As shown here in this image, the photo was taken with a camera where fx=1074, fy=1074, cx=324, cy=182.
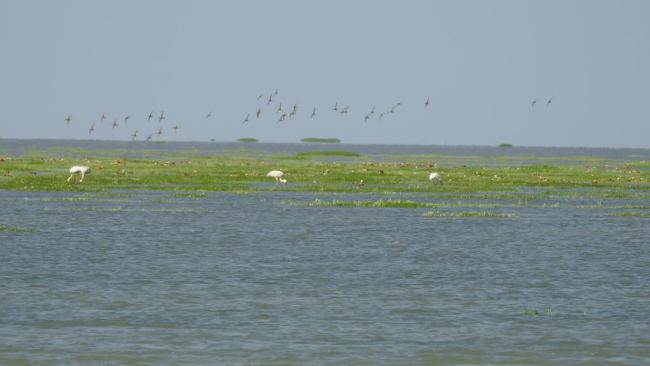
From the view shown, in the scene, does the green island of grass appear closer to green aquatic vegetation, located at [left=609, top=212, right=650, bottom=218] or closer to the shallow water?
green aquatic vegetation, located at [left=609, top=212, right=650, bottom=218]

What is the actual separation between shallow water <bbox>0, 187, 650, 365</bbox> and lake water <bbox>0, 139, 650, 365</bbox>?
6cm

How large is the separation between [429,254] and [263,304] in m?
10.1

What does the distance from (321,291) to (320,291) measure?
0.07 ft

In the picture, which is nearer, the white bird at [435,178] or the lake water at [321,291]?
the lake water at [321,291]

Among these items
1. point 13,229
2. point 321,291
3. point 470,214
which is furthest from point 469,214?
point 321,291

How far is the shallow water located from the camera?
688 inches

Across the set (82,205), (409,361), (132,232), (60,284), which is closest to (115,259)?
(60,284)

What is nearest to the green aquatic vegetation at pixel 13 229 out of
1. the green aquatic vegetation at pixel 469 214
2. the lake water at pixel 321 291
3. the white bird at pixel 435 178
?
the lake water at pixel 321 291

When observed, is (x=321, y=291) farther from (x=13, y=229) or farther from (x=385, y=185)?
(x=385, y=185)

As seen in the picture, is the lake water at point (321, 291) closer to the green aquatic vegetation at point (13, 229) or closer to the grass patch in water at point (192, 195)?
the green aquatic vegetation at point (13, 229)

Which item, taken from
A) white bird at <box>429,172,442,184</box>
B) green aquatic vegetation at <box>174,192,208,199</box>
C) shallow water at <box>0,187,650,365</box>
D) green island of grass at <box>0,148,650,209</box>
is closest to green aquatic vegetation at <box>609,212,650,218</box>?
green island of grass at <box>0,148,650,209</box>

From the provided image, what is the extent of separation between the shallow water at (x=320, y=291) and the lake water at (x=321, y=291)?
0.06m

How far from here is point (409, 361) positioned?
16656 millimetres

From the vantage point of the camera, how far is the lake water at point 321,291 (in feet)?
57.3
